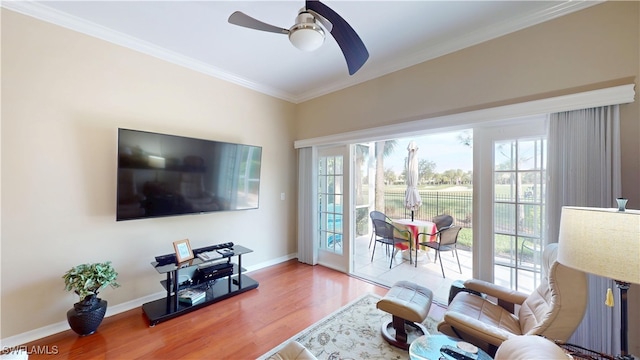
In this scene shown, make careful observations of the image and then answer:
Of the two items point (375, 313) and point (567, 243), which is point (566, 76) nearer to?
point (567, 243)

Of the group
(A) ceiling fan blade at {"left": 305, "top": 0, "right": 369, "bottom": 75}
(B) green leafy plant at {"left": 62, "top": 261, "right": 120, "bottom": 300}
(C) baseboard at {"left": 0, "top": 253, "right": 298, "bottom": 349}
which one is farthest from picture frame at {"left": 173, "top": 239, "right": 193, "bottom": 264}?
(A) ceiling fan blade at {"left": 305, "top": 0, "right": 369, "bottom": 75}

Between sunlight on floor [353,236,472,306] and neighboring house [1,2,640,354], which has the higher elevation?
neighboring house [1,2,640,354]

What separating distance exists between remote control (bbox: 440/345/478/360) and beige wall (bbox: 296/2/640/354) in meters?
1.53

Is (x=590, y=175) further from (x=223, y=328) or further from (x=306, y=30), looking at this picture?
(x=223, y=328)

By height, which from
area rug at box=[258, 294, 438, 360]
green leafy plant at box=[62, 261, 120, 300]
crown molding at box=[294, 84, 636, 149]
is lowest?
area rug at box=[258, 294, 438, 360]

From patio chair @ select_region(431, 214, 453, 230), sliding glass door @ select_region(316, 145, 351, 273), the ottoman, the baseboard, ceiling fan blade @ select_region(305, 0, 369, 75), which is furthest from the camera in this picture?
patio chair @ select_region(431, 214, 453, 230)

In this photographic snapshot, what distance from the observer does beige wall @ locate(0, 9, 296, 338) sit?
6.81 feet

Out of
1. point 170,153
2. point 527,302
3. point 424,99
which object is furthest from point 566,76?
point 170,153

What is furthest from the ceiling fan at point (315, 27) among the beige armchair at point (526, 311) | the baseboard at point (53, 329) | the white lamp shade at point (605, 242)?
the baseboard at point (53, 329)

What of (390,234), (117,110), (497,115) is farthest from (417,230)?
(117,110)

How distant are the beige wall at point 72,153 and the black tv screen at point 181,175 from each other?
286 mm

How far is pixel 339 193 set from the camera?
389 centimetres

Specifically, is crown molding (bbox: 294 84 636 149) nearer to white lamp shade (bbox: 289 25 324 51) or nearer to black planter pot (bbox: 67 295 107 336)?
white lamp shade (bbox: 289 25 324 51)

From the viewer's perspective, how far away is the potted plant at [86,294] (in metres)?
2.11
